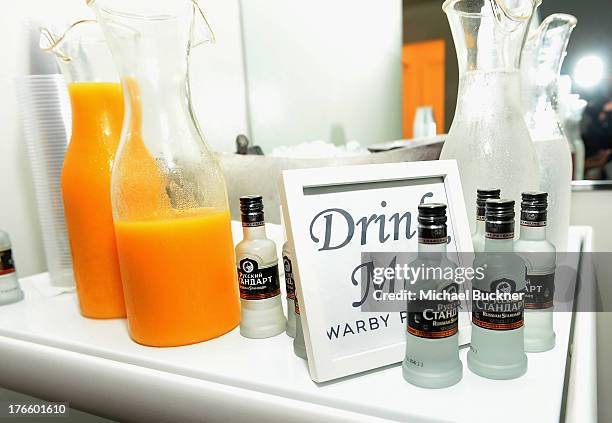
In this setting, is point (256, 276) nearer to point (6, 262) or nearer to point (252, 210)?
point (252, 210)

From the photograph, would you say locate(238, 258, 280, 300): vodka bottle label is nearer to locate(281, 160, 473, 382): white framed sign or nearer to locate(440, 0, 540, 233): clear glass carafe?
locate(281, 160, 473, 382): white framed sign

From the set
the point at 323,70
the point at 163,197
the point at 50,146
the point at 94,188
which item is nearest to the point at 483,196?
the point at 163,197

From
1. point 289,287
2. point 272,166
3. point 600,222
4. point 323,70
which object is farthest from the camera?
point 323,70

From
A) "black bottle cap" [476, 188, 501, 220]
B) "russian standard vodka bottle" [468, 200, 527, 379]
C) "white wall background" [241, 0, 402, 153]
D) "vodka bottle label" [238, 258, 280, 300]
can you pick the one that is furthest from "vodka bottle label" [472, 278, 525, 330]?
"white wall background" [241, 0, 402, 153]

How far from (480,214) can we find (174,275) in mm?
337

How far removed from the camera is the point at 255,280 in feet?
1.53

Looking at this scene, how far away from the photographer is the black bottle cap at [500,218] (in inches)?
13.8

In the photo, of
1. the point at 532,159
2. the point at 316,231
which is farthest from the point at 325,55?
the point at 316,231

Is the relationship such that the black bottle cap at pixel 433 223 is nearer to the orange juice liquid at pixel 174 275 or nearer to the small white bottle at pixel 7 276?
the orange juice liquid at pixel 174 275

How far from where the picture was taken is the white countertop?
34 cm

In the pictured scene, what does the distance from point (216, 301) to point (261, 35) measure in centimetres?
117

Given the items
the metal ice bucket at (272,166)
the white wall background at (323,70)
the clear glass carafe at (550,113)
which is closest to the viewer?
the clear glass carafe at (550,113)

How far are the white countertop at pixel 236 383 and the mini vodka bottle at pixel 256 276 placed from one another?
18mm

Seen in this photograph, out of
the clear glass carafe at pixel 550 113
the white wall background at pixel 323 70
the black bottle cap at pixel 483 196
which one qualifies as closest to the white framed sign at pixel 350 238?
the black bottle cap at pixel 483 196
